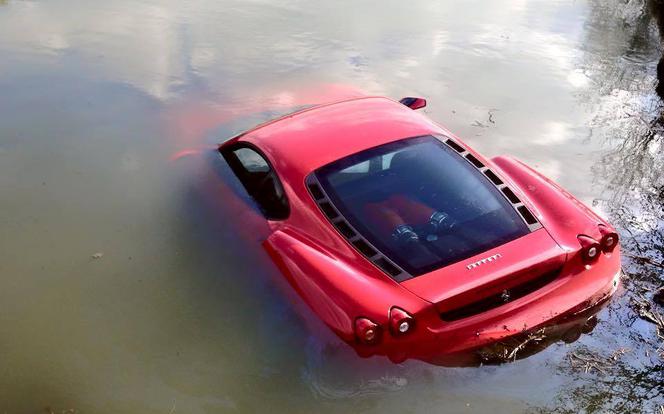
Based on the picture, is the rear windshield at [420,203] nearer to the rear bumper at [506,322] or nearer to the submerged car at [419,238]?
the submerged car at [419,238]

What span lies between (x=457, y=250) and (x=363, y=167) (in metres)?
0.89

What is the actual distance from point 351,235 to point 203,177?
6.14 feet

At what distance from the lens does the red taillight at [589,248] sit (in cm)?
390

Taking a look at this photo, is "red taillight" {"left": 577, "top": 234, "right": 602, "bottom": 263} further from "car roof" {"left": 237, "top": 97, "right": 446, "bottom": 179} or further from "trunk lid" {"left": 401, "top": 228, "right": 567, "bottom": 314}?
"car roof" {"left": 237, "top": 97, "right": 446, "bottom": 179}

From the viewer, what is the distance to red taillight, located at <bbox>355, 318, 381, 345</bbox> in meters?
3.42

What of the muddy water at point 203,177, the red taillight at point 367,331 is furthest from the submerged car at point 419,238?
the muddy water at point 203,177

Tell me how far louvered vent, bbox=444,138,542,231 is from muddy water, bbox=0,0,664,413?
781 millimetres

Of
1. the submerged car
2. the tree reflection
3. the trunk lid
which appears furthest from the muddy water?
the trunk lid

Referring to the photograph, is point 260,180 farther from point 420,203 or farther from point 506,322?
point 506,322

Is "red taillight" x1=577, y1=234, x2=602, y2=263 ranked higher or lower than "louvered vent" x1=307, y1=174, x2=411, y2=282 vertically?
higher

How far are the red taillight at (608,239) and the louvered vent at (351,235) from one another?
1.31 metres

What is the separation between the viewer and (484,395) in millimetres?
3693

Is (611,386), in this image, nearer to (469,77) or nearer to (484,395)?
(484,395)

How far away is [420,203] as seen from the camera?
401 cm
